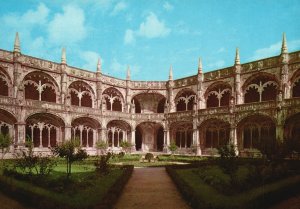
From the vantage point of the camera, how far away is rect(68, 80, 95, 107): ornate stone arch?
30469 mm

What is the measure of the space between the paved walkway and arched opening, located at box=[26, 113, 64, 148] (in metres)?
16.3

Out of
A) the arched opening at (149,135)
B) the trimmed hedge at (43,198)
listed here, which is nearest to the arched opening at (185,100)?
the arched opening at (149,135)

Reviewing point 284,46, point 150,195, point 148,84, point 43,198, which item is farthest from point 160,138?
point 43,198

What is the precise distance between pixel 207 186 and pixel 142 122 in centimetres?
2508

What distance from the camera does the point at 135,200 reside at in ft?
30.0

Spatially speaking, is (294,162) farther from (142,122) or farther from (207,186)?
(142,122)

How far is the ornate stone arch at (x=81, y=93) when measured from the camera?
100.0ft

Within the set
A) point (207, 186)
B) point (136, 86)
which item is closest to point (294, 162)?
point (207, 186)

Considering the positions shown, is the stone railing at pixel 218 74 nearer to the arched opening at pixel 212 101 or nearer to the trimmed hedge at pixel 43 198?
the arched opening at pixel 212 101

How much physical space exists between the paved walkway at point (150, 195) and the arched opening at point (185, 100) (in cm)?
2132

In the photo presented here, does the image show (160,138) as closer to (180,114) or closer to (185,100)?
(180,114)

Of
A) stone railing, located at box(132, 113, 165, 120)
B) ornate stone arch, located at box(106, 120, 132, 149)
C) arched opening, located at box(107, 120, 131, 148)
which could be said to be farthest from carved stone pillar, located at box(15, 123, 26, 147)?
stone railing, located at box(132, 113, 165, 120)

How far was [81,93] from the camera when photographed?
30938mm

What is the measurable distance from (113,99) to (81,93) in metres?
4.86
